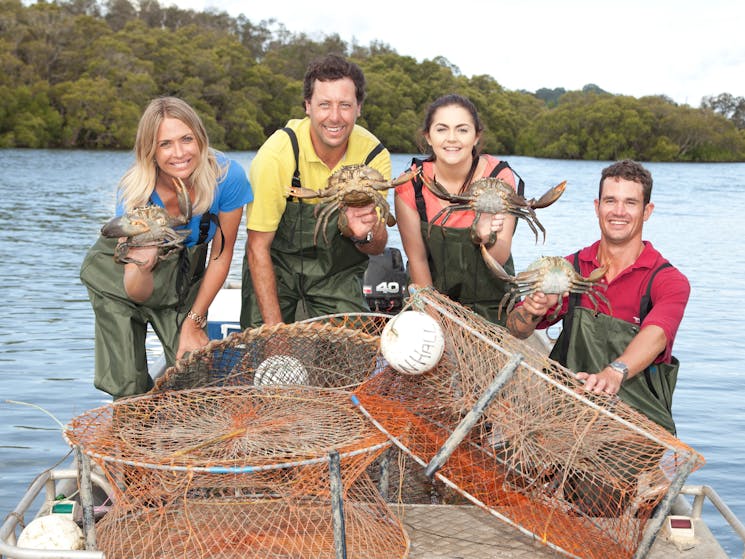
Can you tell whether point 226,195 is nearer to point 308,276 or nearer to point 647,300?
point 308,276

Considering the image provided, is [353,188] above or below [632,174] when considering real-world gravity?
below

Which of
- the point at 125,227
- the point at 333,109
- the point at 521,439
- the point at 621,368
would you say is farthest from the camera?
the point at 333,109

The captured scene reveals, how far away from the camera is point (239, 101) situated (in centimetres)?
6425

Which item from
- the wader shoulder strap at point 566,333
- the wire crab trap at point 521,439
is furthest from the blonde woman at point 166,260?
the wader shoulder strap at point 566,333

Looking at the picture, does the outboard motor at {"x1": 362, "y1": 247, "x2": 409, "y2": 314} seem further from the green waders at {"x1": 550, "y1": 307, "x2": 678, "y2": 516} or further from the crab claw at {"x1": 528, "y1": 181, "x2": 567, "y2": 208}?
the green waders at {"x1": 550, "y1": 307, "x2": 678, "y2": 516}

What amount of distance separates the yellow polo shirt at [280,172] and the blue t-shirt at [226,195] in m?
0.13

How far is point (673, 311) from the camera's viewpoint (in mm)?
4086

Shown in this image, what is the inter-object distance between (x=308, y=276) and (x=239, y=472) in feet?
7.83

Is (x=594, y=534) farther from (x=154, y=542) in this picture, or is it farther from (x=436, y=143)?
(x=436, y=143)

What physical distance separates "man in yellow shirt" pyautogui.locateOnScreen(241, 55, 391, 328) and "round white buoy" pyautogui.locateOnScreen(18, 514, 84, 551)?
171 cm

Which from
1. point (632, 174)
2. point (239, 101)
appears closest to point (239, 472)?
point (632, 174)

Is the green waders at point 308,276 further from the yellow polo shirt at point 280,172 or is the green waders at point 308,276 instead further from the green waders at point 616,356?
the green waders at point 616,356

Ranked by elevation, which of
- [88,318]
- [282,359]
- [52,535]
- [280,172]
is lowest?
[88,318]

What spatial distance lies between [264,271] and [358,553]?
194cm
